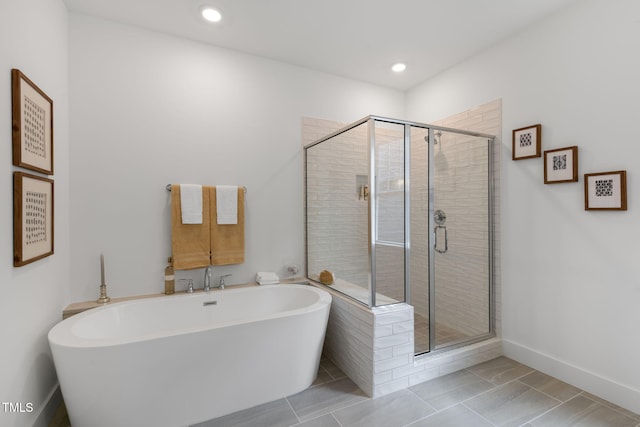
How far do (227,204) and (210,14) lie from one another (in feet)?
4.82

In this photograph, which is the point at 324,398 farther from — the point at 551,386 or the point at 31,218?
the point at 31,218

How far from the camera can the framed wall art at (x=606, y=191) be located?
190 centimetres

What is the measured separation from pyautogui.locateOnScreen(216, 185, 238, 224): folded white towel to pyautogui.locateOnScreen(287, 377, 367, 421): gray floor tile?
1479 mm

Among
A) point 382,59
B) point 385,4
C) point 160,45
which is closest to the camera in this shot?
point 385,4

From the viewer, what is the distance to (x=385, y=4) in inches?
85.6

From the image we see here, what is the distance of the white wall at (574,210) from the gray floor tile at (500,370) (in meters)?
0.09

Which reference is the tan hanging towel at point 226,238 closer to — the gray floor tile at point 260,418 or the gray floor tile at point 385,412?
the gray floor tile at point 260,418

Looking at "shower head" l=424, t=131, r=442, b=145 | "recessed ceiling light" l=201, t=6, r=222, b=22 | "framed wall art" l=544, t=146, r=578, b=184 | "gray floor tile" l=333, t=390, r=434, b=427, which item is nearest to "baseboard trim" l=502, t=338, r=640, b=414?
"gray floor tile" l=333, t=390, r=434, b=427

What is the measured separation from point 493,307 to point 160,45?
367cm

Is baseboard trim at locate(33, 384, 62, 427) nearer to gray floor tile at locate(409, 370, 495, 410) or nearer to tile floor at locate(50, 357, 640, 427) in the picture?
tile floor at locate(50, 357, 640, 427)

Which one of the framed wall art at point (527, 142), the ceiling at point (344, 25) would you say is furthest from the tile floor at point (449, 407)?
the ceiling at point (344, 25)

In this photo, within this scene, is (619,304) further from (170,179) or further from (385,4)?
(170,179)

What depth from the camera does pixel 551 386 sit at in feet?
7.17

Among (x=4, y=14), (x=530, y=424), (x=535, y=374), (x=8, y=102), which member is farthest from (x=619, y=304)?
(x=4, y=14)
